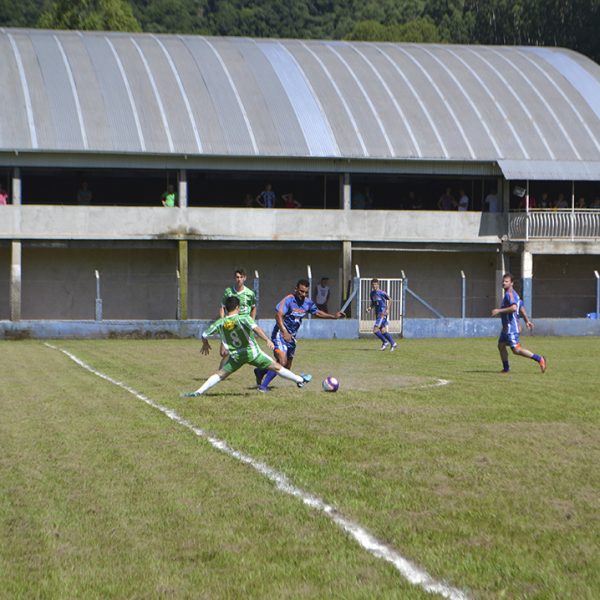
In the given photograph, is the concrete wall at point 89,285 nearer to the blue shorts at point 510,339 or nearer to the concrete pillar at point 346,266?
the concrete pillar at point 346,266

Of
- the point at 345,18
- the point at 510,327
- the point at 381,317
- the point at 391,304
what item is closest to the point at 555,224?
the point at 391,304

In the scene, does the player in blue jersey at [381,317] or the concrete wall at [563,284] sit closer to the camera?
the player in blue jersey at [381,317]

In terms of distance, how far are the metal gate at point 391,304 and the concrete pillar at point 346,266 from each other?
3.92 ft

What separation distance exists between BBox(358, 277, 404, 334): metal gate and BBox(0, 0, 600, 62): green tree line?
32880 millimetres

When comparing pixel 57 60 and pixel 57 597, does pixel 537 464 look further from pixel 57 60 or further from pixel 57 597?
pixel 57 60

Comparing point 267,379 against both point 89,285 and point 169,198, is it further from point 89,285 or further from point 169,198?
point 89,285

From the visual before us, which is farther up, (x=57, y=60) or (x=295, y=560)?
(x=57, y=60)

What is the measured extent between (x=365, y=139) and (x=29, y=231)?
1172 centimetres

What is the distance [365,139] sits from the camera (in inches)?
1597

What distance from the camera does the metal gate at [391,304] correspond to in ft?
120

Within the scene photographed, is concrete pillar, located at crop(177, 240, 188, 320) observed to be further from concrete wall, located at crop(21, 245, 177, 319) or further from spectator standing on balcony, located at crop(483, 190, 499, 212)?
spectator standing on balcony, located at crop(483, 190, 499, 212)

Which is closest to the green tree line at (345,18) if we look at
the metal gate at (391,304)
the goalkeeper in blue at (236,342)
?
the metal gate at (391,304)

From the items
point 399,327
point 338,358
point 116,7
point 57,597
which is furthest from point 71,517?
point 116,7

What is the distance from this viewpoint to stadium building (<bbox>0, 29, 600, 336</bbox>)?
128ft
